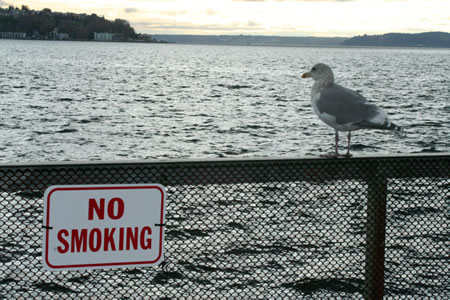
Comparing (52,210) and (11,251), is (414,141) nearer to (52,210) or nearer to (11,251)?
(11,251)

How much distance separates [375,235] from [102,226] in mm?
1810

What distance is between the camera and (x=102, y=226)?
10.4 feet

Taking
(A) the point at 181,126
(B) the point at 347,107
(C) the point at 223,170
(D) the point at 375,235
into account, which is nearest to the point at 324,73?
(B) the point at 347,107

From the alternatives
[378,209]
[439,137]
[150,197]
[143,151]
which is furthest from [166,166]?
[439,137]

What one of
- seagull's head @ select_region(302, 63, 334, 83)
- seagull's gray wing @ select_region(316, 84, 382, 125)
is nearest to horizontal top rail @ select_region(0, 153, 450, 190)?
seagull's gray wing @ select_region(316, 84, 382, 125)

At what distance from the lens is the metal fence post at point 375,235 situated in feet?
12.6

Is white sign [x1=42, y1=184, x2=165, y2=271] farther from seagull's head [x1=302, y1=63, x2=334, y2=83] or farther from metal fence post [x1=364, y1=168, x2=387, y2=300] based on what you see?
seagull's head [x1=302, y1=63, x2=334, y2=83]

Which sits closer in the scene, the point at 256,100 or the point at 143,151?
the point at 143,151

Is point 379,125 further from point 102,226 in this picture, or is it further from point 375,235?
point 102,226

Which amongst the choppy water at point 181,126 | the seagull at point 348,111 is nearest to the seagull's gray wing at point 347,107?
the seagull at point 348,111

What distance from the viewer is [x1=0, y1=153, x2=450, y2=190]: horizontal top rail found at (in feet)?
10.5

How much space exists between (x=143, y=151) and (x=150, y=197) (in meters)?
21.5

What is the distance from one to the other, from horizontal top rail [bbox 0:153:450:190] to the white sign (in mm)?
106

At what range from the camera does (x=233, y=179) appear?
348 centimetres
